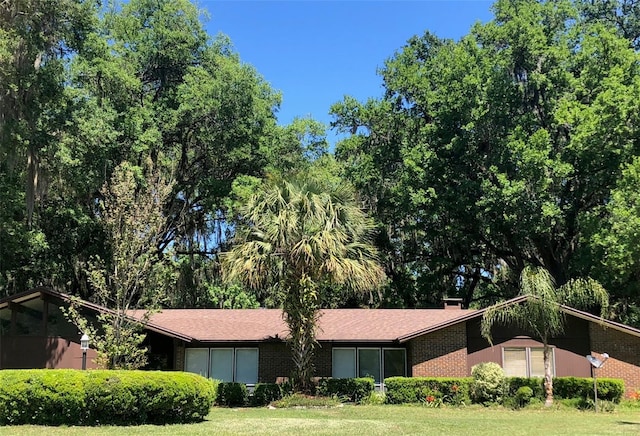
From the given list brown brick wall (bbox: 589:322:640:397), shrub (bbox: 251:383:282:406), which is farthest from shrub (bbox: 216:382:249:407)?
brown brick wall (bbox: 589:322:640:397)

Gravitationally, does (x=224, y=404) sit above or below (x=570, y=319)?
below

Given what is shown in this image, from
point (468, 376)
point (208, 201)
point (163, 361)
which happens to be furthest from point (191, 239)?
point (468, 376)

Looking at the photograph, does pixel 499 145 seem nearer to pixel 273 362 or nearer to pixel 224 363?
pixel 273 362

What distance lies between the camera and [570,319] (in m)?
20.3

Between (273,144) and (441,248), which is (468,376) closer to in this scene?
(441,248)

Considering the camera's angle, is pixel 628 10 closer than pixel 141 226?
No

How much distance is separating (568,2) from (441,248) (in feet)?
41.8

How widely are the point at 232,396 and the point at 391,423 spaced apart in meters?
7.43

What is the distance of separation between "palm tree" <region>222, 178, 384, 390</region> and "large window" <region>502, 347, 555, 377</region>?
212 inches

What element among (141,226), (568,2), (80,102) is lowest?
(141,226)

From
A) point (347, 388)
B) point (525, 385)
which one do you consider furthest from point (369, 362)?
point (525, 385)

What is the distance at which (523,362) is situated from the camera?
20156 mm

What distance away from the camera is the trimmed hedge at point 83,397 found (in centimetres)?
1265

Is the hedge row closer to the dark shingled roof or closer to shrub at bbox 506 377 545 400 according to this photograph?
shrub at bbox 506 377 545 400
